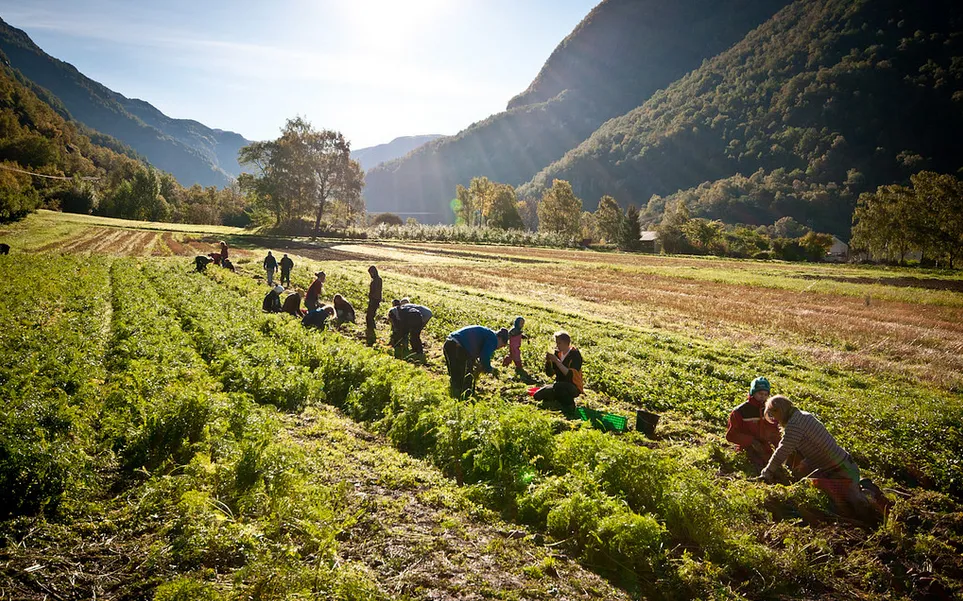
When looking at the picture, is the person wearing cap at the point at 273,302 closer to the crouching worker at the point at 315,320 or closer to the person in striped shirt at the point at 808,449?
the crouching worker at the point at 315,320

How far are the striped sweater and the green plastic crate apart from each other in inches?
94.5

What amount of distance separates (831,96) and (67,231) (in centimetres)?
→ 26179

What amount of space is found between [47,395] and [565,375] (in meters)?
9.10

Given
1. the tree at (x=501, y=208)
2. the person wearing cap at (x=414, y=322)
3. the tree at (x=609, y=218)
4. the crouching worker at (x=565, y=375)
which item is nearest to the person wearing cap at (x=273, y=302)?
the person wearing cap at (x=414, y=322)

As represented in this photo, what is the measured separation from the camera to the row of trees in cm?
5695

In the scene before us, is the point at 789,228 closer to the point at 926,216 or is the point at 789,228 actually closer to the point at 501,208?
the point at 926,216

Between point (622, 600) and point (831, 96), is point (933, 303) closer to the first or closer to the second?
point (622, 600)

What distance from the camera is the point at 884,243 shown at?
8181 cm

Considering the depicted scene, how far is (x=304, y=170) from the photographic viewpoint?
69.1 meters

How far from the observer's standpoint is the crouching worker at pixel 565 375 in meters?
9.28

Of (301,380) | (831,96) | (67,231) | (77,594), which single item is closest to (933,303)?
(301,380)

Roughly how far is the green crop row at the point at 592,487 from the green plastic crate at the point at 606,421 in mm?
304

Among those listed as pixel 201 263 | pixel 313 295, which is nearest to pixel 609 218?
pixel 201 263

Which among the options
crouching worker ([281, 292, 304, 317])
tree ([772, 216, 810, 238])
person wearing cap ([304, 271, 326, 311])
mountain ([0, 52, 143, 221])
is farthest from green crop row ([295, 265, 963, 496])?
tree ([772, 216, 810, 238])
